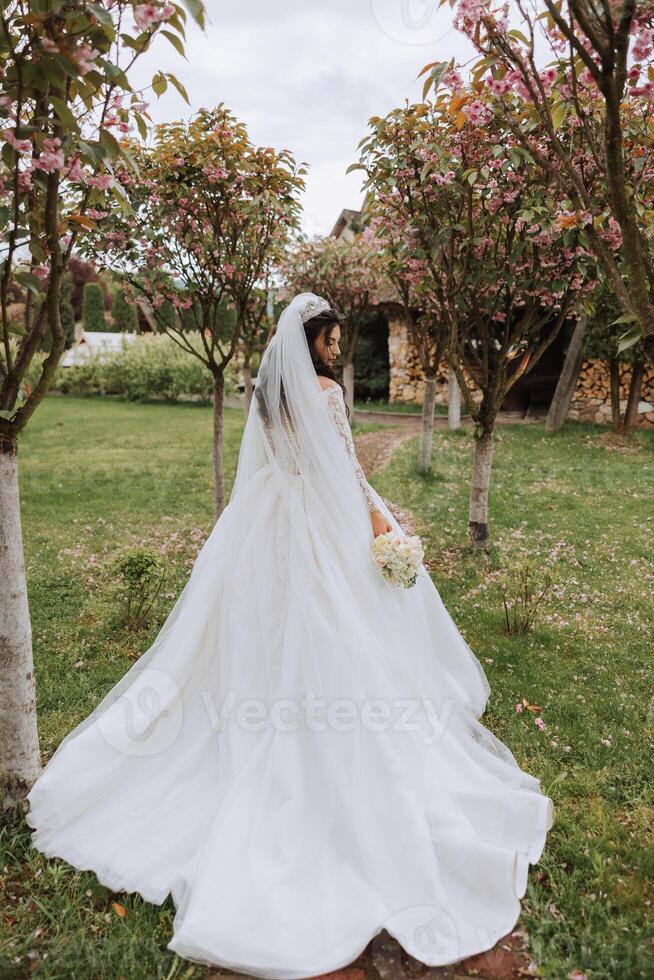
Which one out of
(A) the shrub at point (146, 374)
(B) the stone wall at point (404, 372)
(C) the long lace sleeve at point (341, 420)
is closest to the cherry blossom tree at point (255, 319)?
(C) the long lace sleeve at point (341, 420)

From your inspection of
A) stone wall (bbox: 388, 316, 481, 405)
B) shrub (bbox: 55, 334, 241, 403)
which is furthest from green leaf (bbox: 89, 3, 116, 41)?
shrub (bbox: 55, 334, 241, 403)

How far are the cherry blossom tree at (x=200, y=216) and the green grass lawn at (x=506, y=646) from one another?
2764 mm

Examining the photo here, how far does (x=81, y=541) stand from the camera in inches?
301

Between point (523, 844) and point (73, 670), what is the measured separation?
3.10 meters

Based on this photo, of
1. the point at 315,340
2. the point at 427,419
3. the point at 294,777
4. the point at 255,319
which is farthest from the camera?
the point at 427,419

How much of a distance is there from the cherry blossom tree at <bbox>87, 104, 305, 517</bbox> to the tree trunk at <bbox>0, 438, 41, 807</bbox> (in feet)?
10.6

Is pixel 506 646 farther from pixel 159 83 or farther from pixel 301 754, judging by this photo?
pixel 159 83

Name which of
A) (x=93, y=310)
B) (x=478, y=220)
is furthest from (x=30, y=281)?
(x=93, y=310)

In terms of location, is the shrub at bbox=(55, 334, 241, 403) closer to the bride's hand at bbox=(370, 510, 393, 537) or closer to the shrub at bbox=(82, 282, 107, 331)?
the shrub at bbox=(82, 282, 107, 331)

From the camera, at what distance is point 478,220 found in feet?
19.0

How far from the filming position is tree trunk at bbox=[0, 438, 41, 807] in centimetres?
288

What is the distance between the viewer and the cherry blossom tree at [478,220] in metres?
5.11

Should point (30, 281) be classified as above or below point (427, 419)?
above

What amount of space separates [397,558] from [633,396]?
11897 mm
